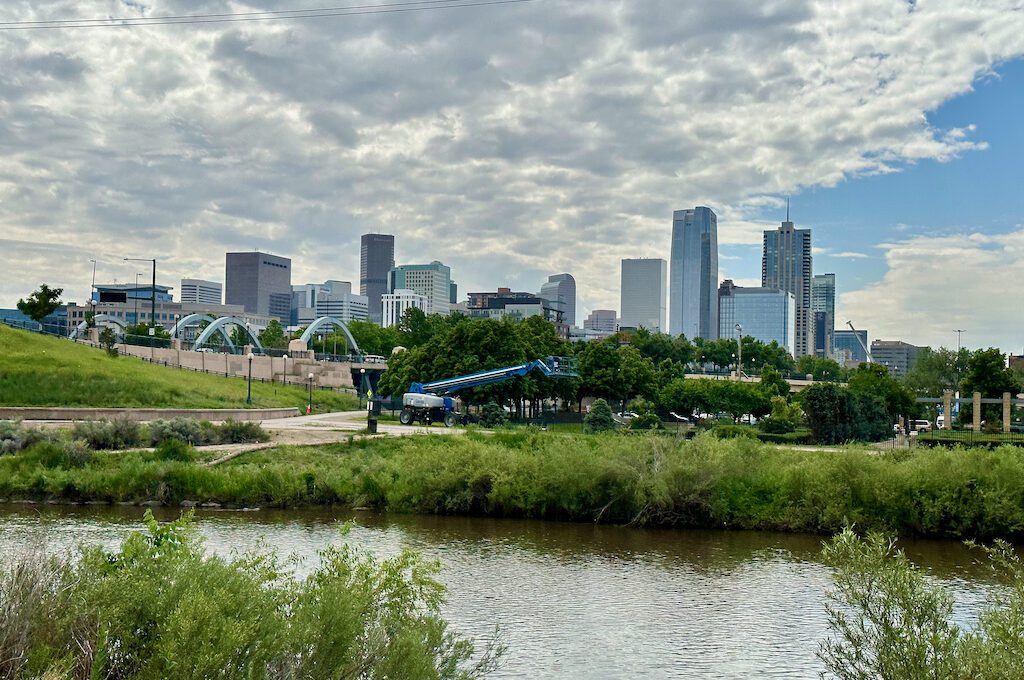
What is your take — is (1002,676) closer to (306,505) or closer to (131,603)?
(131,603)

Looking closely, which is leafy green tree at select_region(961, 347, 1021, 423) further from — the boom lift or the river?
the river

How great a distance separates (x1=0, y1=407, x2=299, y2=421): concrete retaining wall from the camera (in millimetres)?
46938

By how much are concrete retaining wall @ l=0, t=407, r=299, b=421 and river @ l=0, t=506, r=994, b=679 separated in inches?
668

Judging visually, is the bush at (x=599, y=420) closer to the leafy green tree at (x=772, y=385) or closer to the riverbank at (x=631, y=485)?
the riverbank at (x=631, y=485)

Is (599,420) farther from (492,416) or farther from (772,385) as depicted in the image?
(772,385)

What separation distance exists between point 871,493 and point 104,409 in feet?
124

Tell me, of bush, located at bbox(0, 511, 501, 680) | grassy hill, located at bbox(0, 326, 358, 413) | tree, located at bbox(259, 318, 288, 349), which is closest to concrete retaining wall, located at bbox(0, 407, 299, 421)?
grassy hill, located at bbox(0, 326, 358, 413)

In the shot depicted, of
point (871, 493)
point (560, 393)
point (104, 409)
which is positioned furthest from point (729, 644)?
point (560, 393)

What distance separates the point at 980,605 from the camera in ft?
67.2

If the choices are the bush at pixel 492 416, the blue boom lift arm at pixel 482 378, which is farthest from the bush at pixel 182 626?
the blue boom lift arm at pixel 482 378

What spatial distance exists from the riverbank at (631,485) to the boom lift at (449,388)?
19342mm

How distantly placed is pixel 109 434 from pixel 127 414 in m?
4.85

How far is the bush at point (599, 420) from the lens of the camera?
50.5m

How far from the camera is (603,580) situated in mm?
22906
